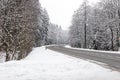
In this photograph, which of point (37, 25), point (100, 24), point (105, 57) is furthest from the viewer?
point (100, 24)

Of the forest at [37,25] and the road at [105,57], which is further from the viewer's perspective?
the forest at [37,25]

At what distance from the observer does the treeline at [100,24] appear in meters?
42.0

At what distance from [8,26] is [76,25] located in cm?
4953

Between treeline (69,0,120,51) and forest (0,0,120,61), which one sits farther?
treeline (69,0,120,51)

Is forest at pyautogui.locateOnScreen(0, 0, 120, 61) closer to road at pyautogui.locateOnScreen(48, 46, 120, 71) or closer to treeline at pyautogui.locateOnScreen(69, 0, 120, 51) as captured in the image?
treeline at pyautogui.locateOnScreen(69, 0, 120, 51)

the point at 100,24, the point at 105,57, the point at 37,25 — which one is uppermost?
the point at 100,24

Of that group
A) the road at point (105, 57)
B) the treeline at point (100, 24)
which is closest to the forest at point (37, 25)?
the treeline at point (100, 24)

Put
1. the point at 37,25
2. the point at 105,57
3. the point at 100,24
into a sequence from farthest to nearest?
1. the point at 100,24
2. the point at 37,25
3. the point at 105,57

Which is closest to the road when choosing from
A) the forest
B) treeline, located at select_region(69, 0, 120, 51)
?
the forest

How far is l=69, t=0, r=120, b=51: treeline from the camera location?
42.0 metres

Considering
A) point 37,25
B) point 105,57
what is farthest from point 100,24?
point 105,57

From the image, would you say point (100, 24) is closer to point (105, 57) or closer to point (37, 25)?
point (37, 25)

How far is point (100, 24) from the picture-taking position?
47094mm

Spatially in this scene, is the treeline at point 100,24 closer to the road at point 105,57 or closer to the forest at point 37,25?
the forest at point 37,25
